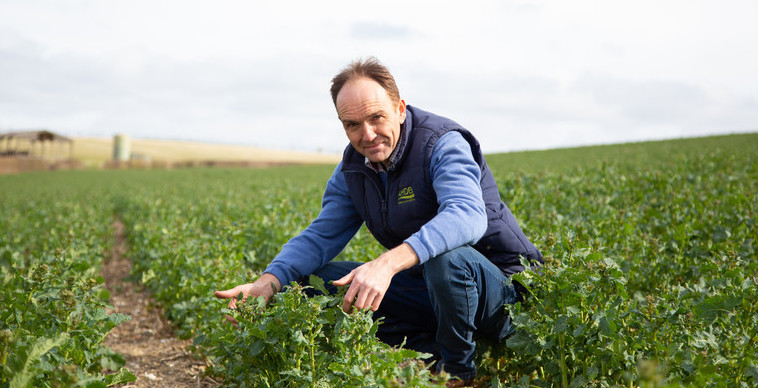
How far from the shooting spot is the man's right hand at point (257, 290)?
Result: 2945 millimetres

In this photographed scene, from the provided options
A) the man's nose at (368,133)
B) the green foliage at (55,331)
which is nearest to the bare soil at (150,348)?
the green foliage at (55,331)

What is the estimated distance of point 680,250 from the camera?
4.80 m

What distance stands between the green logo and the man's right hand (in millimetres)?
822

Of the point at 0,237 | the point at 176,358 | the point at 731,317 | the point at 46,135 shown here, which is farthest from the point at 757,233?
the point at 46,135

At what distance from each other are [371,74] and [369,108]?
20cm

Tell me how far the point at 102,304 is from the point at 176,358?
4.73 feet

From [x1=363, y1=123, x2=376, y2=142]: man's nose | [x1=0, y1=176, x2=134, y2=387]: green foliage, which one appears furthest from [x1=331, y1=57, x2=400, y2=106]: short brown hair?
[x1=0, y1=176, x2=134, y2=387]: green foliage

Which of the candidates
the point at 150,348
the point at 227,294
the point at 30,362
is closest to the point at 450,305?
the point at 227,294

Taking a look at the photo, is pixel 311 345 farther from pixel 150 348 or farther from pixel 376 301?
pixel 150 348

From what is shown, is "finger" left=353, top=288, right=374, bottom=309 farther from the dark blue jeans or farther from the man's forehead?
the man's forehead

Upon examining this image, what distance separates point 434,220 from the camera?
2684mm

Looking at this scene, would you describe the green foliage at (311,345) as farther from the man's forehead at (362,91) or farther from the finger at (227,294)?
the man's forehead at (362,91)

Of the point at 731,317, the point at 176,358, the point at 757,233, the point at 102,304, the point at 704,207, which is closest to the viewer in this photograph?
the point at 731,317

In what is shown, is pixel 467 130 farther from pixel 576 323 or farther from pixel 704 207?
pixel 704 207
